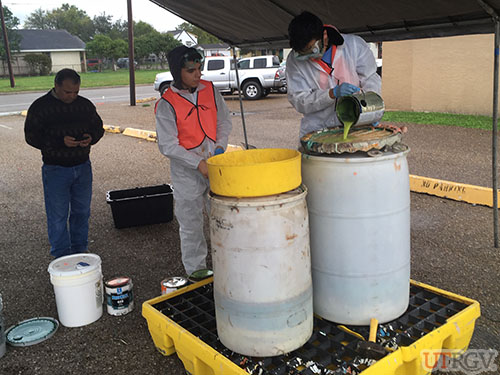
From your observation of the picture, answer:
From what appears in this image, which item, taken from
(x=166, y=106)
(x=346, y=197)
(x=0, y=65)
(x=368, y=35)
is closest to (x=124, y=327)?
(x=166, y=106)

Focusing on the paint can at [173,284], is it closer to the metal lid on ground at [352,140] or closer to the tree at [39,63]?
the metal lid on ground at [352,140]

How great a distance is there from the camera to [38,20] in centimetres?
10806

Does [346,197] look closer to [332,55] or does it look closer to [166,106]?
[332,55]

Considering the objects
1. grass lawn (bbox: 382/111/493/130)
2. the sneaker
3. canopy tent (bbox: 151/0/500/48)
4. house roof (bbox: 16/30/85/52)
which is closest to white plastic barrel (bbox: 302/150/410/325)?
the sneaker

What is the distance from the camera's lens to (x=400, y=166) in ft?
A: 8.51

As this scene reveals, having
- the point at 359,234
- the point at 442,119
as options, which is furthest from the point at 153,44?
the point at 359,234

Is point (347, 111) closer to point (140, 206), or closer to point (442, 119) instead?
point (140, 206)

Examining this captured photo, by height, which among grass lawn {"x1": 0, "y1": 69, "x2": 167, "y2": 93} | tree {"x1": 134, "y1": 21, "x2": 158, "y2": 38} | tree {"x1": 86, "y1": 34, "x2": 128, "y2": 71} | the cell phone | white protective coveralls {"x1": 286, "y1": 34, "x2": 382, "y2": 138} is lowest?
the cell phone

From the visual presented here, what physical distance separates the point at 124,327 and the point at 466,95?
39.0 ft

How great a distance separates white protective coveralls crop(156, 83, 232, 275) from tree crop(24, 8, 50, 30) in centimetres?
11677

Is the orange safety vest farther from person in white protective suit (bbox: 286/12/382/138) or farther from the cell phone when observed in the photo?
the cell phone

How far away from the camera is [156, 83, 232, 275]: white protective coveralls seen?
354 centimetres

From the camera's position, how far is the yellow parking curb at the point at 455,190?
566 cm

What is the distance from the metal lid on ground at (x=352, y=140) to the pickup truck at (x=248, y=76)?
56.8ft
